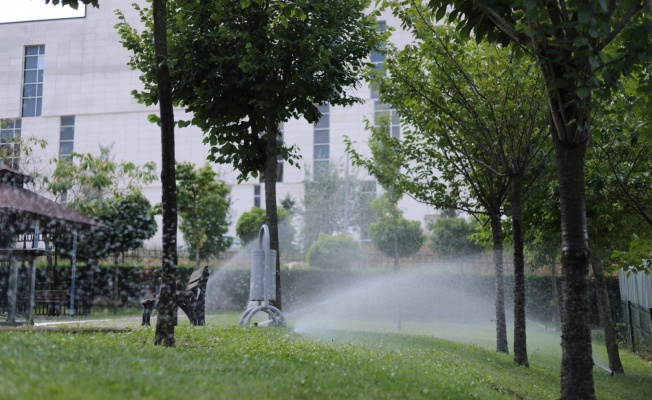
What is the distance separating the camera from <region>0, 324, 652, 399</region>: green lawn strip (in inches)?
162

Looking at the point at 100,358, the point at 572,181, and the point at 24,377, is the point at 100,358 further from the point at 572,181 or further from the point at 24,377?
the point at 572,181

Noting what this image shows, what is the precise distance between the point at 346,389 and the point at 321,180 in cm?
4514

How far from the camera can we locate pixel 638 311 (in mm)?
18656

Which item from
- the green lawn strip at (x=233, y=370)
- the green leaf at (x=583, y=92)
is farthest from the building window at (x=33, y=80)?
the green leaf at (x=583, y=92)

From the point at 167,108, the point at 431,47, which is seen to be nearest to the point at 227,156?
the point at 431,47

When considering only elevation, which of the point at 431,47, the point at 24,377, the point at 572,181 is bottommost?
the point at 24,377

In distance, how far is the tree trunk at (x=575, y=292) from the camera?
6.39m

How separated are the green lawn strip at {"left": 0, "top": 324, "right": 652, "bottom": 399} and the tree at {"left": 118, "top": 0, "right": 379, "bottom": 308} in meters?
4.07

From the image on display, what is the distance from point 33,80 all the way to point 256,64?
4085 centimetres

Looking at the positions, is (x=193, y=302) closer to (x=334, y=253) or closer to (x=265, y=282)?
(x=265, y=282)

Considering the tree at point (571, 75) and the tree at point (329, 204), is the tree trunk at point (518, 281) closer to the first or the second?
the tree at point (571, 75)

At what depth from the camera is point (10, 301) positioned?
34.3ft

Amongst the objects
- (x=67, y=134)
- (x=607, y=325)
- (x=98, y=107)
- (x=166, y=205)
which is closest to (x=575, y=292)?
(x=166, y=205)

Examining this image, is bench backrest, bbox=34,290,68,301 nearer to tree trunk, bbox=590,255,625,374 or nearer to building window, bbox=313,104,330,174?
tree trunk, bbox=590,255,625,374
